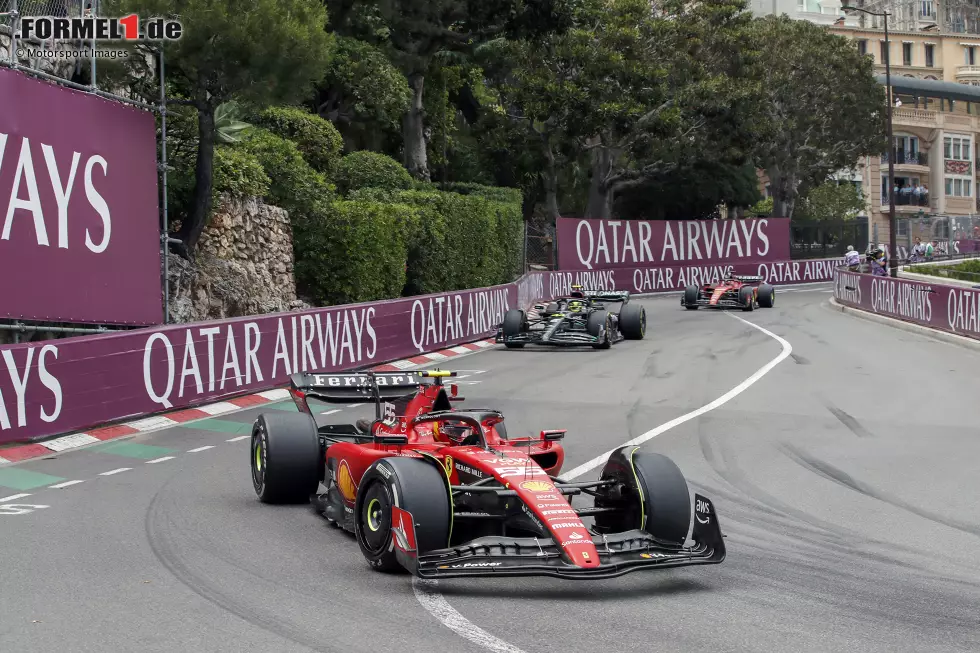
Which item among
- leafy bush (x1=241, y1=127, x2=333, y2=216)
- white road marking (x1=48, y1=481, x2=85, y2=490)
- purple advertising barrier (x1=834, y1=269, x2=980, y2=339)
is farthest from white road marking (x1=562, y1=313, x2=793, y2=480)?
leafy bush (x1=241, y1=127, x2=333, y2=216)

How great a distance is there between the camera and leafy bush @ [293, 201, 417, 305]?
81.9 ft

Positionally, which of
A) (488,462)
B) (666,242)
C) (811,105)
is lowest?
(488,462)

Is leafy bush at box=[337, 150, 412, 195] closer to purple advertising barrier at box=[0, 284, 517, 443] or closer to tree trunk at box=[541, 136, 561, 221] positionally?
purple advertising barrier at box=[0, 284, 517, 443]

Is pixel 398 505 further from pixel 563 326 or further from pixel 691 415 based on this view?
pixel 563 326

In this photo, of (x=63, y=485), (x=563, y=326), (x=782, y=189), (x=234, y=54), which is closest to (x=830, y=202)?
(x=782, y=189)

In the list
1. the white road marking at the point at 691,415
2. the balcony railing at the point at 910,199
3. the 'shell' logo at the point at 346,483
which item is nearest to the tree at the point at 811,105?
the balcony railing at the point at 910,199

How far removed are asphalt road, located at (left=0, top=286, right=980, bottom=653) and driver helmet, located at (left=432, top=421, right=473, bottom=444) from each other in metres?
1.00

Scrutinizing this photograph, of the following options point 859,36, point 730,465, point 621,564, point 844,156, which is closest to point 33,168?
point 730,465

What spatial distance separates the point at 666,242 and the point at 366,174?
24408 mm

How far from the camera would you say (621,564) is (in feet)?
21.9

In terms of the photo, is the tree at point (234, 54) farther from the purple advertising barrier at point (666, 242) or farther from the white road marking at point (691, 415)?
the purple advertising barrier at point (666, 242)

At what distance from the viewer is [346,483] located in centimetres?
848

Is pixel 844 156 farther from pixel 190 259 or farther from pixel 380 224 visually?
pixel 190 259

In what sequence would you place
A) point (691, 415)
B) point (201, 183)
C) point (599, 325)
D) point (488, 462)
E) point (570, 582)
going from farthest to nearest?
point (599, 325)
point (201, 183)
point (691, 415)
point (488, 462)
point (570, 582)
